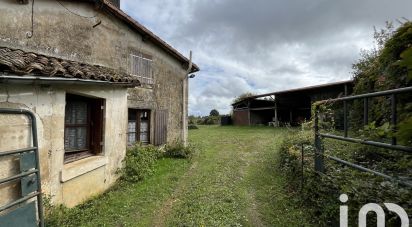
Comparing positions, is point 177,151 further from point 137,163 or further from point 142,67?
point 142,67

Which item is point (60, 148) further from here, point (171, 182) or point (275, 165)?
point (275, 165)

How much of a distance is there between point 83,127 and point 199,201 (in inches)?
130

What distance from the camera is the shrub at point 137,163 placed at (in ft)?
24.0

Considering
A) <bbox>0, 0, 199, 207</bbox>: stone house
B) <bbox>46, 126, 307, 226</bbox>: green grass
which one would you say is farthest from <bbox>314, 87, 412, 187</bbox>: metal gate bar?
<bbox>0, 0, 199, 207</bbox>: stone house

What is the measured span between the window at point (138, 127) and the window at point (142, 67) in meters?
1.19

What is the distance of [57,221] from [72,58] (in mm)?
4606

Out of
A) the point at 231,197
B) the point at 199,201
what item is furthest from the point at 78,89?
the point at 231,197

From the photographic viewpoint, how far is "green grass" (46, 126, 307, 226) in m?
4.86

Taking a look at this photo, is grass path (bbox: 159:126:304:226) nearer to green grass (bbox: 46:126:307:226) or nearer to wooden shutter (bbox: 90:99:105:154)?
green grass (bbox: 46:126:307:226)

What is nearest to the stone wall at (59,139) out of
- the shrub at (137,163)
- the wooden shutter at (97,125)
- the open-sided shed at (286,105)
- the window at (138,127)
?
the wooden shutter at (97,125)

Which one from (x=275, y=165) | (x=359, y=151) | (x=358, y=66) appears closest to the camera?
(x=359, y=151)

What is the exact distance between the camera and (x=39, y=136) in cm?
469

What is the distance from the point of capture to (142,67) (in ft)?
33.3

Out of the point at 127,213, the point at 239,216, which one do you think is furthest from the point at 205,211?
the point at 127,213
